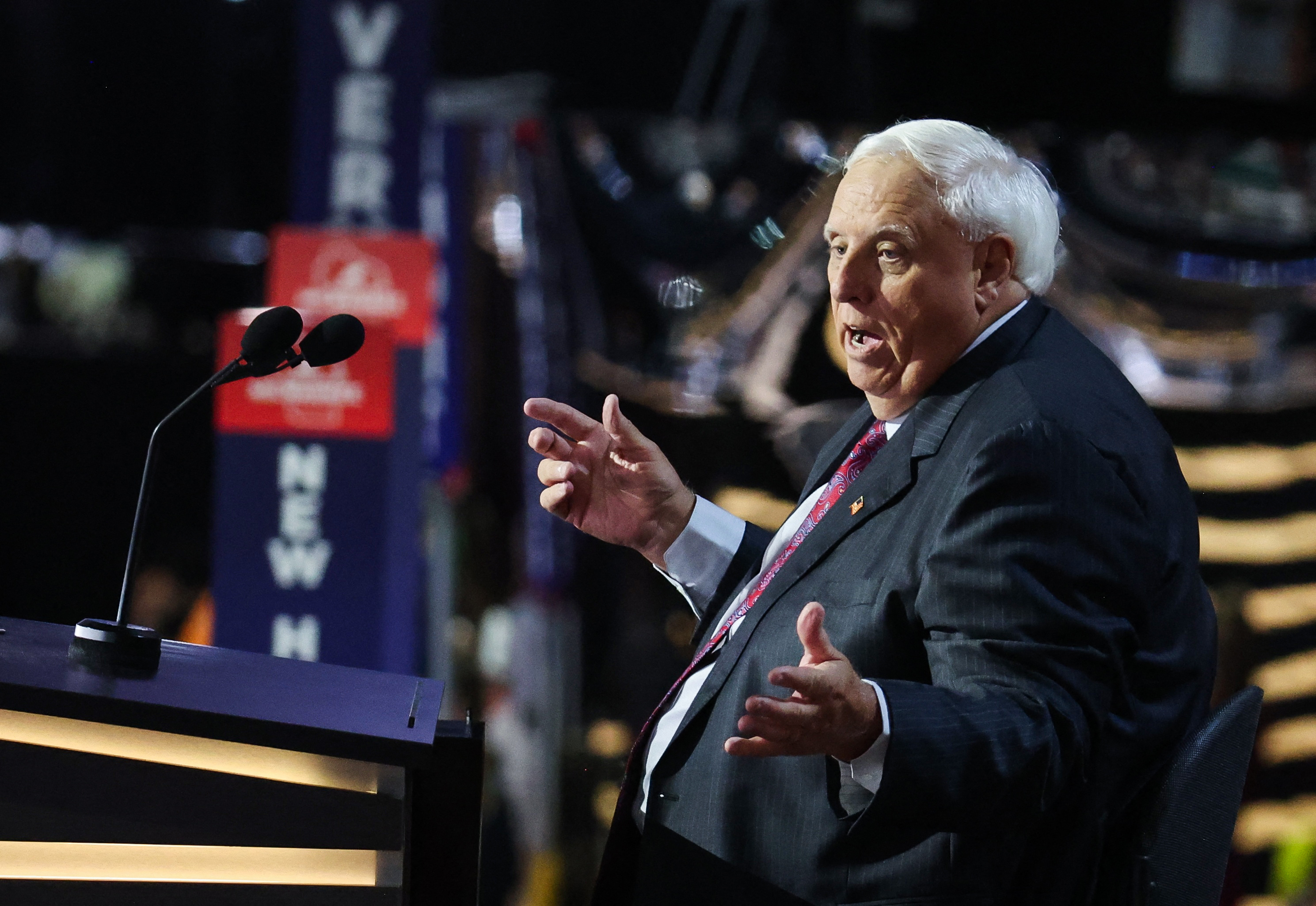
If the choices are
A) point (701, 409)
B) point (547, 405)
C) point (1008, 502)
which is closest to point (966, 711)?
point (1008, 502)

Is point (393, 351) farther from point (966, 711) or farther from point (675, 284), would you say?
point (966, 711)

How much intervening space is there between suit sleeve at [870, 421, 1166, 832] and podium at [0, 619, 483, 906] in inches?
18.8

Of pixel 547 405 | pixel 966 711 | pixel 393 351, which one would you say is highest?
pixel 393 351

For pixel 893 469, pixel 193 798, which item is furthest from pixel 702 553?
pixel 193 798

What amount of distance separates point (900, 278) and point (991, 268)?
0.12 meters

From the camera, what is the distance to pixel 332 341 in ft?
5.09

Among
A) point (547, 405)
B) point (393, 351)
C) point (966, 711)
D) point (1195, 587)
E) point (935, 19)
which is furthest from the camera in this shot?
point (935, 19)

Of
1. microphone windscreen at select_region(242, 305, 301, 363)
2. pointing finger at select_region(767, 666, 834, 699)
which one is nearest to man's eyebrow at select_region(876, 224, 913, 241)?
pointing finger at select_region(767, 666, 834, 699)

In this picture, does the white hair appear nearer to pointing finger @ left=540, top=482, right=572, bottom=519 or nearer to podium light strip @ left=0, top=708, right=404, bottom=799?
pointing finger @ left=540, top=482, right=572, bottom=519

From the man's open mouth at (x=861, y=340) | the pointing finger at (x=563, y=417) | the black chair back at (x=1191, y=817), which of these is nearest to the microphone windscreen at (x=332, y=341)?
the pointing finger at (x=563, y=417)

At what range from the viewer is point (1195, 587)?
1444 mm

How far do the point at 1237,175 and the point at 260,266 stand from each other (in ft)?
12.6

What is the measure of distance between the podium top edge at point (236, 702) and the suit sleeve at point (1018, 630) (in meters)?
0.47

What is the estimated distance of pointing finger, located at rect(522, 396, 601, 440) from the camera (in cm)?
160
